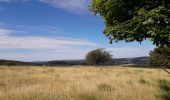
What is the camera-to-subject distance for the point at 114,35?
14.0m

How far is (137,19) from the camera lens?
1286 cm

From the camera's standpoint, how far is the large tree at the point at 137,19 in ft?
40.0

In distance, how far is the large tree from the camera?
40.0ft

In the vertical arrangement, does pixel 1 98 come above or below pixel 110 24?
below

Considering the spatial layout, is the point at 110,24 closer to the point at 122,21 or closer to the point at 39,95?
the point at 122,21

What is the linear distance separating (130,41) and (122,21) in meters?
1.12

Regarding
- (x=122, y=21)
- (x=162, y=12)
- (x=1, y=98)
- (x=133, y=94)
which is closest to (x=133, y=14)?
(x=122, y=21)

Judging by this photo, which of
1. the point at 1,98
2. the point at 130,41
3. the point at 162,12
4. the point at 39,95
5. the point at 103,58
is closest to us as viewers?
the point at 162,12

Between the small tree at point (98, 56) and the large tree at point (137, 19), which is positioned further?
the small tree at point (98, 56)

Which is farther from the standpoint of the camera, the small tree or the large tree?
the small tree

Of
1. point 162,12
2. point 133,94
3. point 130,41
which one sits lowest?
point 133,94

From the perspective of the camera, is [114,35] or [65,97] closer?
[114,35]

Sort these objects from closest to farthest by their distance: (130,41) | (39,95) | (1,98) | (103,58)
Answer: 1. (130,41)
2. (1,98)
3. (39,95)
4. (103,58)

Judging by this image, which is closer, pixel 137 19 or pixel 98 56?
pixel 137 19
